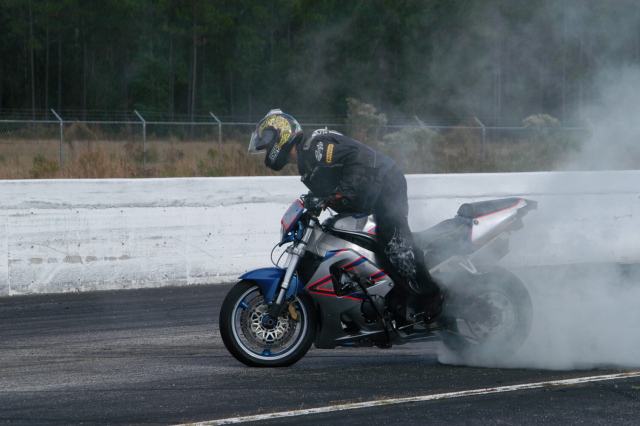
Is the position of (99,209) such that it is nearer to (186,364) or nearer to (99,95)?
(186,364)

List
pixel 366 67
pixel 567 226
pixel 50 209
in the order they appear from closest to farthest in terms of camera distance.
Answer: pixel 50 209
pixel 567 226
pixel 366 67

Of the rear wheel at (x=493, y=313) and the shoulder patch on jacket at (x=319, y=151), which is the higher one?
the shoulder patch on jacket at (x=319, y=151)

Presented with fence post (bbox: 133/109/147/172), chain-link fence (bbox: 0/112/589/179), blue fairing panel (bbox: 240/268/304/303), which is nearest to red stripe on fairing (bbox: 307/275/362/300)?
blue fairing panel (bbox: 240/268/304/303)

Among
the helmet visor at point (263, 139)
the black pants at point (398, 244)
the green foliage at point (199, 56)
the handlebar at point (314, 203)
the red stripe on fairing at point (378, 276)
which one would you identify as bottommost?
the red stripe on fairing at point (378, 276)

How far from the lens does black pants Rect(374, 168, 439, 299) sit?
550 centimetres

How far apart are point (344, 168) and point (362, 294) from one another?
88 cm

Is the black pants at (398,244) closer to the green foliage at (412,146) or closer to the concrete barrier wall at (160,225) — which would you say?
the concrete barrier wall at (160,225)

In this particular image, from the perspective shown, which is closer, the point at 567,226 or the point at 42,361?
the point at 42,361

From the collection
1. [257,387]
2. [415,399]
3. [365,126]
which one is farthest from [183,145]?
[415,399]

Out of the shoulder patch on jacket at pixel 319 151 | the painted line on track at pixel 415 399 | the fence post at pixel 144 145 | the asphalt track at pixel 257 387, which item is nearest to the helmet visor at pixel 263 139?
the shoulder patch on jacket at pixel 319 151

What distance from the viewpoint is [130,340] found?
7.06 meters

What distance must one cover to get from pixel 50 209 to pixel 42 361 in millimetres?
3813

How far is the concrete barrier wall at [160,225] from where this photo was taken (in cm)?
953

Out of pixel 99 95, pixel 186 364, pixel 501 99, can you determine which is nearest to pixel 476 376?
pixel 186 364
